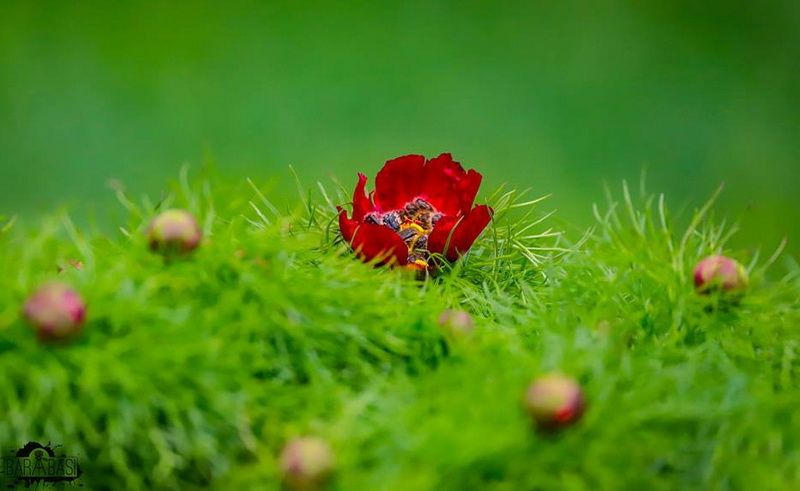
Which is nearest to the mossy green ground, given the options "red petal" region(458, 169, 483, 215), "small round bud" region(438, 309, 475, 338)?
"small round bud" region(438, 309, 475, 338)

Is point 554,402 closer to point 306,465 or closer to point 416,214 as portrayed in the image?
point 306,465

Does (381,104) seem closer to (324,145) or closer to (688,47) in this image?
(324,145)

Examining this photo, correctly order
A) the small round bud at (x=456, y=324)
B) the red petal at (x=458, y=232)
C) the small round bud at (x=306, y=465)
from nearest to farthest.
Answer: the small round bud at (x=306, y=465) < the small round bud at (x=456, y=324) < the red petal at (x=458, y=232)

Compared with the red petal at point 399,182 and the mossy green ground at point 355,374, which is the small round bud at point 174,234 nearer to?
the mossy green ground at point 355,374

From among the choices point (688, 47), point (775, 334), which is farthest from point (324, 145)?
point (775, 334)

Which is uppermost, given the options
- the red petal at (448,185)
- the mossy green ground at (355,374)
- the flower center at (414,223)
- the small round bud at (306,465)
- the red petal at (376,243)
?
the red petal at (448,185)

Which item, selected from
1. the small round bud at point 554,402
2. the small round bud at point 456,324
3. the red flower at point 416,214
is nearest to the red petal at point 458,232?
the red flower at point 416,214

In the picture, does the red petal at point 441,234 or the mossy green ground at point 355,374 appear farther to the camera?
the red petal at point 441,234
